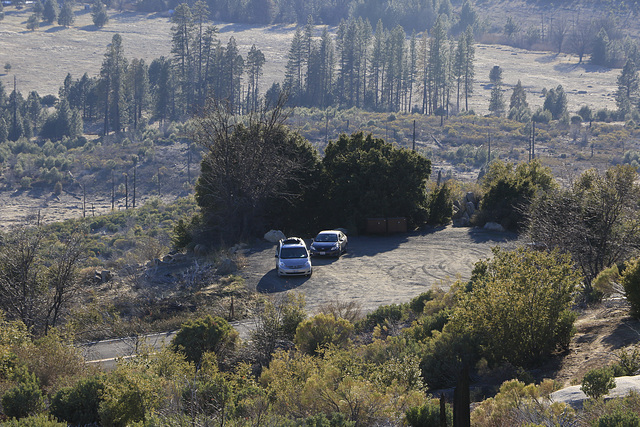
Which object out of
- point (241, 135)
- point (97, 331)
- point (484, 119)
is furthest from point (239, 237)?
point (484, 119)

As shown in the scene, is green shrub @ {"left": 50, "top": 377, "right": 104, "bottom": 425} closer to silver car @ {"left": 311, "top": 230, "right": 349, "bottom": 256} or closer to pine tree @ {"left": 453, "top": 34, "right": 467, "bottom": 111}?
silver car @ {"left": 311, "top": 230, "right": 349, "bottom": 256}

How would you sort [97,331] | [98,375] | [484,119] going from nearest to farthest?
[98,375]
[97,331]
[484,119]

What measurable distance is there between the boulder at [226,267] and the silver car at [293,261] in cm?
187

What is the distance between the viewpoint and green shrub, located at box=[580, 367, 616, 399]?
9.75 meters

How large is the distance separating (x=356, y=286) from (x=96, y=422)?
46.7ft

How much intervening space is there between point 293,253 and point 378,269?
3801 mm

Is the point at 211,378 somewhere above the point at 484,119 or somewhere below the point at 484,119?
above

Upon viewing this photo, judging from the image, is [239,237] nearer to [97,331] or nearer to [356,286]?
[356,286]

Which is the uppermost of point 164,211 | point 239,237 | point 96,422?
point 96,422

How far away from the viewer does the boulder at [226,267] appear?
26161mm

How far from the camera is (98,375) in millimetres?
12820

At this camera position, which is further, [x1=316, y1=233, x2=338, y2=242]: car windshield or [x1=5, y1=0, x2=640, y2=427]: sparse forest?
[x1=316, y1=233, x2=338, y2=242]: car windshield

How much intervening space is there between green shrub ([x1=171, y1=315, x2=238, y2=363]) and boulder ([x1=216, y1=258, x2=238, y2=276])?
978cm

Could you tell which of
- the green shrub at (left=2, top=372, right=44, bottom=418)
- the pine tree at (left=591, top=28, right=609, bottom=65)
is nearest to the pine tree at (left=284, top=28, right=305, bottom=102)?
the pine tree at (left=591, top=28, right=609, bottom=65)
